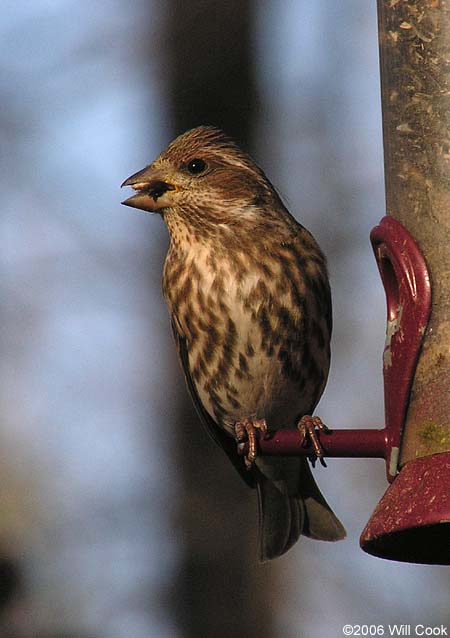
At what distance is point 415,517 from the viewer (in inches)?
244

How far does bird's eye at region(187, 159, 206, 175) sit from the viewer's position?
8.53 metres

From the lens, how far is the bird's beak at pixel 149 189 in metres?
8.18

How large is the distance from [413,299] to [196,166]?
1.97m

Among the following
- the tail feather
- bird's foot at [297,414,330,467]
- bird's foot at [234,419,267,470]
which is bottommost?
the tail feather

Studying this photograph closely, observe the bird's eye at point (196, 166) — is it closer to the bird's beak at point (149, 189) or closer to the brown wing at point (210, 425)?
Result: the bird's beak at point (149, 189)

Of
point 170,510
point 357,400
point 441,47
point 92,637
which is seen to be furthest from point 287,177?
point 441,47

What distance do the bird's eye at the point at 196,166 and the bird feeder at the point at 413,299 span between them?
131 cm

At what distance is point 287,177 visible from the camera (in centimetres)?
1292

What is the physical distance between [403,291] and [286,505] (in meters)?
2.19

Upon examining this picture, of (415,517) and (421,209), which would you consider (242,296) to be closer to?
(421,209)

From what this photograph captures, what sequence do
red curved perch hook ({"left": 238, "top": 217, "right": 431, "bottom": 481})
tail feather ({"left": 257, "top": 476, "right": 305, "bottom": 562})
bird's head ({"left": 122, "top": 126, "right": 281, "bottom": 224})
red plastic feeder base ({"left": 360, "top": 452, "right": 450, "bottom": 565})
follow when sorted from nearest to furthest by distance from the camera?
red plastic feeder base ({"left": 360, "top": 452, "right": 450, "bottom": 565}) < red curved perch hook ({"left": 238, "top": 217, "right": 431, "bottom": 481}) < bird's head ({"left": 122, "top": 126, "right": 281, "bottom": 224}) < tail feather ({"left": 257, "top": 476, "right": 305, "bottom": 562})

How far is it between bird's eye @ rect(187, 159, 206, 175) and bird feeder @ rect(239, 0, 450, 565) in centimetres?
131

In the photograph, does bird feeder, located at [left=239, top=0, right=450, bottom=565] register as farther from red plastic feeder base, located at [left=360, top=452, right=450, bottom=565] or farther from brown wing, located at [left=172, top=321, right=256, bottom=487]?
brown wing, located at [left=172, top=321, right=256, bottom=487]

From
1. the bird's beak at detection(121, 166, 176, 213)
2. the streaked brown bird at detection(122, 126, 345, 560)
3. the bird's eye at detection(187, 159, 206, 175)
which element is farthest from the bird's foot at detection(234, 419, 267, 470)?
the bird's eye at detection(187, 159, 206, 175)
